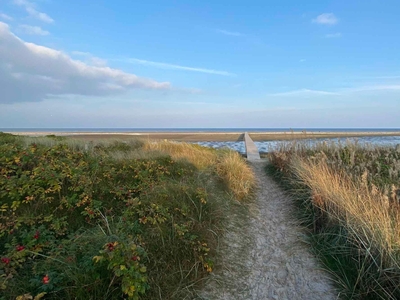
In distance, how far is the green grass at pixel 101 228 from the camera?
249 centimetres

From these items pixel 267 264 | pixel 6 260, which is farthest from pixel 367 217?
pixel 6 260

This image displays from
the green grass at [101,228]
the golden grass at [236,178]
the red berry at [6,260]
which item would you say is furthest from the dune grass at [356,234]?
the red berry at [6,260]

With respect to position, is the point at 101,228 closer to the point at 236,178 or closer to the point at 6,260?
the point at 6,260

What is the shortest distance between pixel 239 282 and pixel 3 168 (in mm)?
3812

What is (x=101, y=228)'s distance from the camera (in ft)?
10.5

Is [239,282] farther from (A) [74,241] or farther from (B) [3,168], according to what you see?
(B) [3,168]

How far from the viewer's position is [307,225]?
15.3 feet

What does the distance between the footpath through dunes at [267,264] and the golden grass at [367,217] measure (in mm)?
586

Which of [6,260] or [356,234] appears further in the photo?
[356,234]

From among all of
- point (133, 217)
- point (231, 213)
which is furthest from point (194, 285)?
point (231, 213)

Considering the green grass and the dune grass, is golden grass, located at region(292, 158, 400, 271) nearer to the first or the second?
the dune grass

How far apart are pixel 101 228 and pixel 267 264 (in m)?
2.11

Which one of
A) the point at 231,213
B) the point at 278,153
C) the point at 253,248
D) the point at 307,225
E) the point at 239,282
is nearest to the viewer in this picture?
the point at 239,282

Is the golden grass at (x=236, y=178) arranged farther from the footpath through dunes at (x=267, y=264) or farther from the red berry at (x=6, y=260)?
the red berry at (x=6, y=260)
